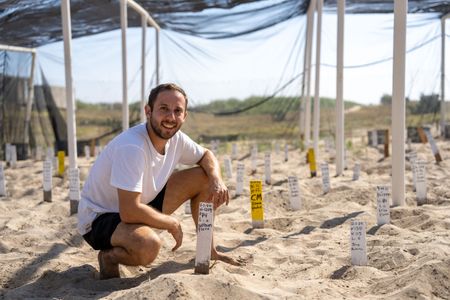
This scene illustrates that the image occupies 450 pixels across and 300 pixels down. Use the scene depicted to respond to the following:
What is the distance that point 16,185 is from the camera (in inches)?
282

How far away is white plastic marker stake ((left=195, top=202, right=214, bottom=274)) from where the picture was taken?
2.75 metres

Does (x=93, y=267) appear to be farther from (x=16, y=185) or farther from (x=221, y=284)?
(x=16, y=185)

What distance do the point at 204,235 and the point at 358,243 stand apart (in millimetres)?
921

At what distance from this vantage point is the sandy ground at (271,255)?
8.46 feet

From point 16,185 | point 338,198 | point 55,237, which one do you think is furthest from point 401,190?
point 16,185

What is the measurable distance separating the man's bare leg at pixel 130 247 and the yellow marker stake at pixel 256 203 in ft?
4.43

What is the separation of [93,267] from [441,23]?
10565mm

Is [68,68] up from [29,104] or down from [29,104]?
up

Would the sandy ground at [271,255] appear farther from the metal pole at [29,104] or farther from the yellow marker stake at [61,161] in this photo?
the metal pole at [29,104]

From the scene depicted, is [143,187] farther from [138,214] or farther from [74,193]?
[74,193]

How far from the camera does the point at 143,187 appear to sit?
3.07 meters

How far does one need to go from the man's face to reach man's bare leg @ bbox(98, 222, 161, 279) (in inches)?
20.8

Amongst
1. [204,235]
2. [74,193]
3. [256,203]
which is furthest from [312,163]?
[204,235]

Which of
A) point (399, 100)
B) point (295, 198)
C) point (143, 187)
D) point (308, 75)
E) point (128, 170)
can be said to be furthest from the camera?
point (308, 75)
